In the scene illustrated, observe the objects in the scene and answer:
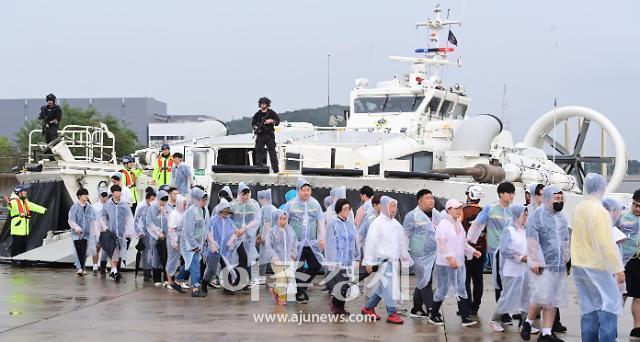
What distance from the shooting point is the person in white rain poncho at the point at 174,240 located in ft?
39.8

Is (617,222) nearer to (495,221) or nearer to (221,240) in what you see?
(495,221)

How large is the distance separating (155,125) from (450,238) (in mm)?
60752

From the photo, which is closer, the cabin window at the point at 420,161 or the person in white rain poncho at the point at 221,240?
the person in white rain poncho at the point at 221,240

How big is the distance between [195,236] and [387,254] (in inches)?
136

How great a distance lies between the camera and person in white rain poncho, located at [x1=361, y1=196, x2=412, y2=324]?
919cm

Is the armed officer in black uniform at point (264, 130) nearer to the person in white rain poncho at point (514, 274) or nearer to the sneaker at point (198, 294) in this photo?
the sneaker at point (198, 294)

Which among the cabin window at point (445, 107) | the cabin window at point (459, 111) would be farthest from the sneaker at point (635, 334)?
Result: the cabin window at point (459, 111)

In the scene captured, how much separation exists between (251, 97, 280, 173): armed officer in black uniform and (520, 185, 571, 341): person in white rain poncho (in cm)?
727

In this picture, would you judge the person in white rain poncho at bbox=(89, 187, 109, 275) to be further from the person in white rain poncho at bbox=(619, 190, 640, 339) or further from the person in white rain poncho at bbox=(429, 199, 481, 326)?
the person in white rain poncho at bbox=(619, 190, 640, 339)

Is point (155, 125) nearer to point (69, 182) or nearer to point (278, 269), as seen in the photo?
point (69, 182)

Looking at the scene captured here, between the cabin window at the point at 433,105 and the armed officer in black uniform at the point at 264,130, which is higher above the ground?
the cabin window at the point at 433,105

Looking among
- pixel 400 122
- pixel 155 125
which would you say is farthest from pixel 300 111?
pixel 155 125

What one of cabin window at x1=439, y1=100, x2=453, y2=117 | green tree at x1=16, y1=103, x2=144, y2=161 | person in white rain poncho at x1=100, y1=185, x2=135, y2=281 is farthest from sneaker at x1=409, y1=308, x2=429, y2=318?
green tree at x1=16, y1=103, x2=144, y2=161

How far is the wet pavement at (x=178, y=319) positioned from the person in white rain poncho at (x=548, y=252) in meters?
0.79
